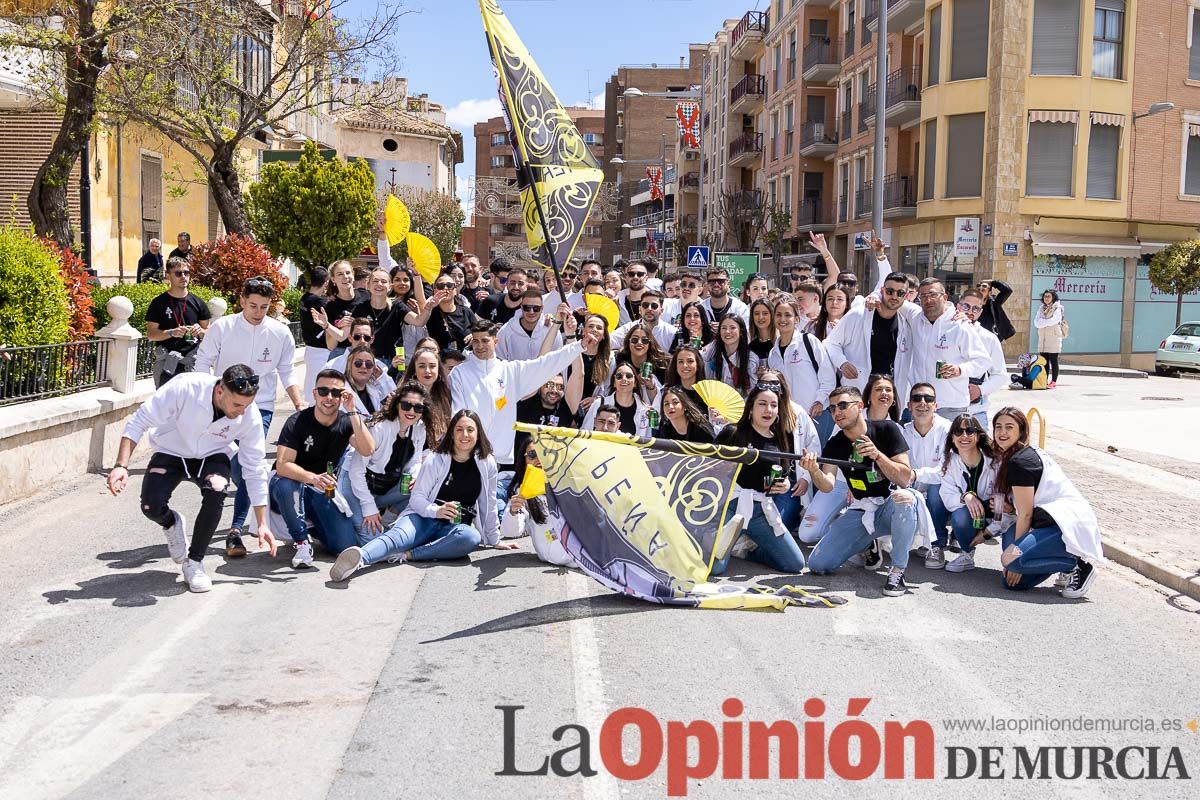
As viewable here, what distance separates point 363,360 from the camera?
30.1 ft

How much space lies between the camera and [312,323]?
11.4 m

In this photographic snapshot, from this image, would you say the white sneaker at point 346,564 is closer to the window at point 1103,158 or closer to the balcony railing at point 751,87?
the window at point 1103,158

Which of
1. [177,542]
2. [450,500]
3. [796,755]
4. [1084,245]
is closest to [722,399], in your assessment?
[450,500]

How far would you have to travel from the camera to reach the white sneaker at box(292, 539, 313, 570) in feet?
25.8

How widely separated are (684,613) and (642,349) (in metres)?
3.63

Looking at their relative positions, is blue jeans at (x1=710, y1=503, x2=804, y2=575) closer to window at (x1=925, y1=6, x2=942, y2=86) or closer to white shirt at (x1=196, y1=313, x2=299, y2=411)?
white shirt at (x1=196, y1=313, x2=299, y2=411)

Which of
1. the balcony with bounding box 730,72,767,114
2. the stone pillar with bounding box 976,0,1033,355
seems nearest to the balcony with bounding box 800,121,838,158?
the balcony with bounding box 730,72,767,114

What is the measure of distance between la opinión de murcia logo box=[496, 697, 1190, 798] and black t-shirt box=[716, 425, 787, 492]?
3211 mm

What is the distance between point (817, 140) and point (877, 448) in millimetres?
41982

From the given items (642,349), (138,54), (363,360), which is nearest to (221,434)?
(363,360)

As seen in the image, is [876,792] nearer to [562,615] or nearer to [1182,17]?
[562,615]

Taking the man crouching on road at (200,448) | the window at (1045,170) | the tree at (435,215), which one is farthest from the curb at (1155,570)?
the tree at (435,215)

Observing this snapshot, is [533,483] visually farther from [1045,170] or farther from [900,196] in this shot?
[900,196]

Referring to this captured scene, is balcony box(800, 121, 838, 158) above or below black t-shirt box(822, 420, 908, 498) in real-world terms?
above
